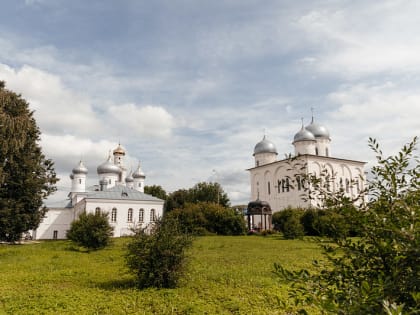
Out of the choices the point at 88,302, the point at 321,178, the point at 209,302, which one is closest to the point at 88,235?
the point at 88,302

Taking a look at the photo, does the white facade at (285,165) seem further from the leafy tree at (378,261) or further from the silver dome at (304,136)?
the leafy tree at (378,261)

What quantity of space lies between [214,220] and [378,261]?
1181 inches

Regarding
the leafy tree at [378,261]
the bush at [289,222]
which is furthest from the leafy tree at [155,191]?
the leafy tree at [378,261]

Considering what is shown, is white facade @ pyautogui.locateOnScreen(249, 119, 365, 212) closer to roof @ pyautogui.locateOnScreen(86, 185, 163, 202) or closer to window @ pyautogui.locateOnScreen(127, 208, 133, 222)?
roof @ pyautogui.locateOnScreen(86, 185, 163, 202)

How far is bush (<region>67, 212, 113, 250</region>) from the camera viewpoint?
1877 centimetres

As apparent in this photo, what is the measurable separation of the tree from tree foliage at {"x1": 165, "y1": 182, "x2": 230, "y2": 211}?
31526 mm

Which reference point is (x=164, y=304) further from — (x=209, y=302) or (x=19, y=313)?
(x=19, y=313)

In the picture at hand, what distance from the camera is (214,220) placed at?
32094 mm

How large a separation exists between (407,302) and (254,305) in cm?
570

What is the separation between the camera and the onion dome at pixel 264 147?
50156 millimetres

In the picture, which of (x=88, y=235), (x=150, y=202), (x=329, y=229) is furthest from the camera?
(x=150, y=202)

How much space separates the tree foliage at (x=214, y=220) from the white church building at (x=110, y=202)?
4.62 meters

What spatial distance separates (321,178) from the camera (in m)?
3.14

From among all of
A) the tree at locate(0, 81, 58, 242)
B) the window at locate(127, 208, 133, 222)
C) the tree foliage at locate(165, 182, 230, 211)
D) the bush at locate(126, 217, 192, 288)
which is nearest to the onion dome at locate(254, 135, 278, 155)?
the tree foliage at locate(165, 182, 230, 211)
